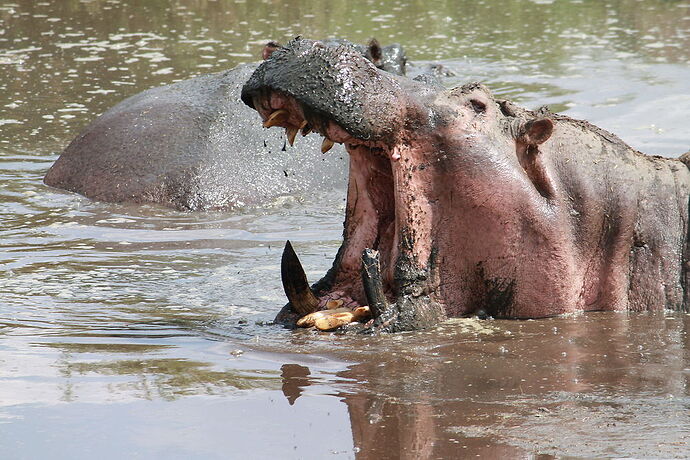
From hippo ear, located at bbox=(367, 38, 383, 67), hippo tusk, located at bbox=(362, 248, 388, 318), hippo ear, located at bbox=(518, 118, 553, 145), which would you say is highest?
hippo ear, located at bbox=(518, 118, 553, 145)

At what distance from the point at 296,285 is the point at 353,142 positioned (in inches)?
28.3

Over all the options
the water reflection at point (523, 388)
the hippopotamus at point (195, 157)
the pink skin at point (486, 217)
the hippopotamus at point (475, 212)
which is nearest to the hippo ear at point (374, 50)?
the hippopotamus at point (195, 157)

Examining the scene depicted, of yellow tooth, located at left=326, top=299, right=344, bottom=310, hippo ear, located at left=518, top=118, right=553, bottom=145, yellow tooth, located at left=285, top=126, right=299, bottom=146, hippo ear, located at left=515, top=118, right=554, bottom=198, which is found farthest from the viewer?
yellow tooth, located at left=326, top=299, right=344, bottom=310

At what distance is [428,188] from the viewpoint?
469cm

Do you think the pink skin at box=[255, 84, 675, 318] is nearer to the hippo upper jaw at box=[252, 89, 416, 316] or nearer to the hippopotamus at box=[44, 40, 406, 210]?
the hippo upper jaw at box=[252, 89, 416, 316]

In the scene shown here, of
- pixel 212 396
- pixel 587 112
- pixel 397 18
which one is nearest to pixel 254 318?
pixel 212 396

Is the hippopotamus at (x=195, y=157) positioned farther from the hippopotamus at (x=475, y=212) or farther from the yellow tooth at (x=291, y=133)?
the yellow tooth at (x=291, y=133)

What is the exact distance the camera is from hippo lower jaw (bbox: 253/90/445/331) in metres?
4.43

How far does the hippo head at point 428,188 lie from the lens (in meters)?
4.42

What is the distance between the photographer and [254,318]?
543 cm

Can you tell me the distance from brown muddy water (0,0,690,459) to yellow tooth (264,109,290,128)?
888 millimetres

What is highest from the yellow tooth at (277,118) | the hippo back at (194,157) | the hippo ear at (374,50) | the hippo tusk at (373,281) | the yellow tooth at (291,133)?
the yellow tooth at (277,118)

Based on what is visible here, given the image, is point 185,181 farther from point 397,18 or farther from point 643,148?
point 397,18

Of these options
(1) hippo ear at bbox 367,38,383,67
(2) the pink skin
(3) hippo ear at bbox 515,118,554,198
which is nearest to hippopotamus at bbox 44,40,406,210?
(1) hippo ear at bbox 367,38,383,67
